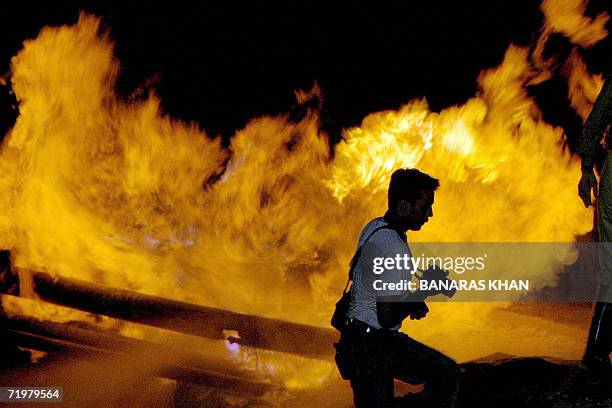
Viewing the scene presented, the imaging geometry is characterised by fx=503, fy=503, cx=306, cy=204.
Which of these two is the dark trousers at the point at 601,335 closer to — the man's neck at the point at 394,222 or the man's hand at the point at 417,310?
the man's hand at the point at 417,310

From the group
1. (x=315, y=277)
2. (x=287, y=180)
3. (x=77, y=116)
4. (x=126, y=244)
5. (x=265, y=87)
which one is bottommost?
(x=315, y=277)

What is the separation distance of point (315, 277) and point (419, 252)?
1.87 m

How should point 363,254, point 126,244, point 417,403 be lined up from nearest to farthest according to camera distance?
point 363,254, point 417,403, point 126,244

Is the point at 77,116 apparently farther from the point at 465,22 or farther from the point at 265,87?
the point at 465,22

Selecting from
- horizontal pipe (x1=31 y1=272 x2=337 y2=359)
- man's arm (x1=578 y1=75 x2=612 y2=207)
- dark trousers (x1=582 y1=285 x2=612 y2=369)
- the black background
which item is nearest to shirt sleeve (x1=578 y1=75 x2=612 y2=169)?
man's arm (x1=578 y1=75 x2=612 y2=207)

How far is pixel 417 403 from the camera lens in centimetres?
376

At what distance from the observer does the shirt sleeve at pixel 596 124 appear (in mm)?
3256

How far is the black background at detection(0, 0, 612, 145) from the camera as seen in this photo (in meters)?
10.3

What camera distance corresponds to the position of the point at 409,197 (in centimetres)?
289

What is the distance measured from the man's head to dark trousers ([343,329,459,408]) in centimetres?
66

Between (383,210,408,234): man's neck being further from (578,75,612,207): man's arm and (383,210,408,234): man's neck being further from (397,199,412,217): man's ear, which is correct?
(578,75,612,207): man's arm

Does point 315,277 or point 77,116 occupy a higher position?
point 77,116

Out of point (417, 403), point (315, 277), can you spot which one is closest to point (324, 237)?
point (315, 277)

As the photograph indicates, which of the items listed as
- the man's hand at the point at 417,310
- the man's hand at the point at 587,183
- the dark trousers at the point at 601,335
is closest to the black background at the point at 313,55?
the man's hand at the point at 587,183
